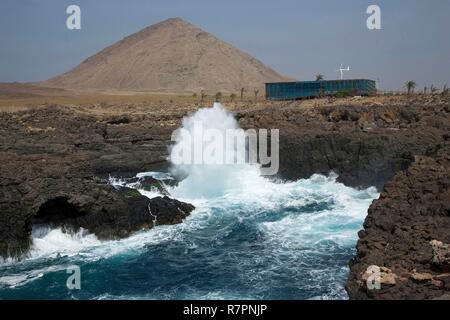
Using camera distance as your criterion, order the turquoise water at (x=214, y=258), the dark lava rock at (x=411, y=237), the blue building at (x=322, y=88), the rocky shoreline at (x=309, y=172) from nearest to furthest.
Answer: the dark lava rock at (x=411, y=237)
the rocky shoreline at (x=309, y=172)
the turquoise water at (x=214, y=258)
the blue building at (x=322, y=88)

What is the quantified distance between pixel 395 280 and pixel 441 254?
87 centimetres

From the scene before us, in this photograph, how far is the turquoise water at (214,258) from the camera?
448 inches

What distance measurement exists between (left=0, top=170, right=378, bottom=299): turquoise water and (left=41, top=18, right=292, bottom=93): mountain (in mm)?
87020

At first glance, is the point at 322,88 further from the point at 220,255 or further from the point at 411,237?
the point at 411,237

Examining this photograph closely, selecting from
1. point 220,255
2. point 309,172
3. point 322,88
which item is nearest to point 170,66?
point 322,88

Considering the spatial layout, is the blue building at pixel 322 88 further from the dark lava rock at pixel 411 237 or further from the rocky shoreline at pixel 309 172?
the dark lava rock at pixel 411 237

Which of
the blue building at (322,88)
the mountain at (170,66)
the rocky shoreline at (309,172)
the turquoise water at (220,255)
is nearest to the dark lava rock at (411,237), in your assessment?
the rocky shoreline at (309,172)

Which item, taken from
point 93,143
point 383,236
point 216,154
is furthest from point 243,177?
point 383,236

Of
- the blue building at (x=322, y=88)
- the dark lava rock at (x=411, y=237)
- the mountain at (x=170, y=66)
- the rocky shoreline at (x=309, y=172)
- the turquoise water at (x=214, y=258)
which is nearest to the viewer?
the dark lava rock at (x=411, y=237)

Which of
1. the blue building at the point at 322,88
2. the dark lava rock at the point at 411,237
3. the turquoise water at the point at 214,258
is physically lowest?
the turquoise water at the point at 214,258

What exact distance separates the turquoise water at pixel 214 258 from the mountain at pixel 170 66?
285 ft

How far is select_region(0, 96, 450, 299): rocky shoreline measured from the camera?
8391mm

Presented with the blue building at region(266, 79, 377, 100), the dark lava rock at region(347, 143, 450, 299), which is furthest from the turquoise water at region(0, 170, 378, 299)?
the blue building at region(266, 79, 377, 100)
